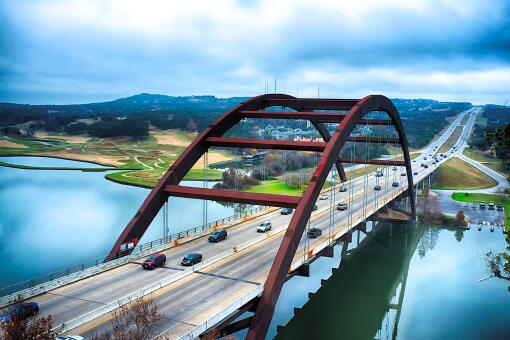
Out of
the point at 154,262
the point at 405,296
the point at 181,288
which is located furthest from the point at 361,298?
the point at 181,288

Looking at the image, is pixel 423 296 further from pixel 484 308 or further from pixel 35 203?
pixel 35 203

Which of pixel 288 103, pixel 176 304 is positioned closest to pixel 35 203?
pixel 288 103

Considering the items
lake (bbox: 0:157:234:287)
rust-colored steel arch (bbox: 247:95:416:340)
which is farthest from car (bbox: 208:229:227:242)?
lake (bbox: 0:157:234:287)

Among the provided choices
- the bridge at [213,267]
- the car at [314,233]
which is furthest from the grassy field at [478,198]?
the car at [314,233]

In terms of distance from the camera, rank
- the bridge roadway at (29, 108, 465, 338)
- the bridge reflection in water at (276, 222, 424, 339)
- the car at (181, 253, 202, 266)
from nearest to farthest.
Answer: the bridge roadway at (29, 108, 465, 338)
the car at (181, 253, 202, 266)
the bridge reflection in water at (276, 222, 424, 339)

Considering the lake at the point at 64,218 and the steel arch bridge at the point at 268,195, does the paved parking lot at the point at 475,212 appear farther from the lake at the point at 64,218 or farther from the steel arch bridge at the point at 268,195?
the lake at the point at 64,218

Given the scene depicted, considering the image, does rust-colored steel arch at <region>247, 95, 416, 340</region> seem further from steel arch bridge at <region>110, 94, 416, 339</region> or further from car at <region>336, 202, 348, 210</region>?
car at <region>336, 202, 348, 210</region>
